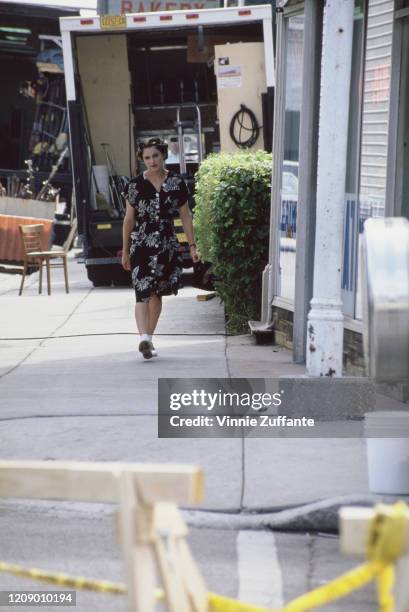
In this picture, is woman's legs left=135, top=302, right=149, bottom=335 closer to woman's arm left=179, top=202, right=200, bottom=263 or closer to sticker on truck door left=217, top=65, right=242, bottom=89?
woman's arm left=179, top=202, right=200, bottom=263

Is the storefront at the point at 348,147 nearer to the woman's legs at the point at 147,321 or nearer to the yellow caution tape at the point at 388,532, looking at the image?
the woman's legs at the point at 147,321

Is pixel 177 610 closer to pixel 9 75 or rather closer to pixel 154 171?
pixel 154 171

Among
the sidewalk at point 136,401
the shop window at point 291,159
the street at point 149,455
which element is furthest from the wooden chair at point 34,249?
the shop window at point 291,159

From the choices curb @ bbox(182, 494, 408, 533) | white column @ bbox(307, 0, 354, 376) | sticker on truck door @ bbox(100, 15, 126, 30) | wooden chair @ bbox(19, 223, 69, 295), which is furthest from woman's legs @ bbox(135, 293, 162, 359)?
sticker on truck door @ bbox(100, 15, 126, 30)

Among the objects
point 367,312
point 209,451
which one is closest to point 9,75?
point 209,451

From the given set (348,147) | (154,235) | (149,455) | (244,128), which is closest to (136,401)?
(149,455)

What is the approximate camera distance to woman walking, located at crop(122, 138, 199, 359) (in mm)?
10766

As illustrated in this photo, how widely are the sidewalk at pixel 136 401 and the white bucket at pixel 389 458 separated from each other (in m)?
0.11

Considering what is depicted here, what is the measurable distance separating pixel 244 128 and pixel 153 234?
5756 mm

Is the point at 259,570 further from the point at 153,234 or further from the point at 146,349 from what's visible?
the point at 153,234

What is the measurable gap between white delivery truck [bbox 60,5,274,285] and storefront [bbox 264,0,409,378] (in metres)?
4.73

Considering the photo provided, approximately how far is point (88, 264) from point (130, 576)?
15807 millimetres

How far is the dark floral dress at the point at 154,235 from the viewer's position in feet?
35.3

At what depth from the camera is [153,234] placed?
426 inches
